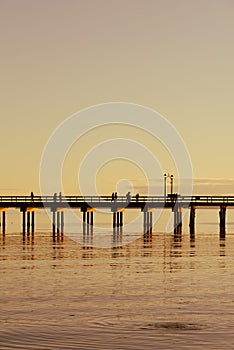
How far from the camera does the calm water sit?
17359 millimetres

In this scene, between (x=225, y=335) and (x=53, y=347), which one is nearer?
(x=53, y=347)

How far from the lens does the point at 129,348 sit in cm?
1639

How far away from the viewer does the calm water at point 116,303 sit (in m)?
17.4

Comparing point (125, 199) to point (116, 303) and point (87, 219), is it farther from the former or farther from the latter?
point (116, 303)

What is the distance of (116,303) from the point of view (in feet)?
74.8

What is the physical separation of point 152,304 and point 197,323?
11.4 ft

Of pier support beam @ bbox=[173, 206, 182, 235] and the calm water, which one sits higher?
the calm water

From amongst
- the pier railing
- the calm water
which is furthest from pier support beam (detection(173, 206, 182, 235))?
the calm water

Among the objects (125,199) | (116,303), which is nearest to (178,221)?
(125,199)

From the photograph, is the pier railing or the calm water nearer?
the calm water

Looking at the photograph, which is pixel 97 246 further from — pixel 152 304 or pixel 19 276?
pixel 152 304

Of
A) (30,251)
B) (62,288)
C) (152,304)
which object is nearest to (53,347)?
(152,304)

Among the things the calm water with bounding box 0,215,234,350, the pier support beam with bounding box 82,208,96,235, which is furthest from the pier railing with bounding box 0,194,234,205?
the calm water with bounding box 0,215,234,350

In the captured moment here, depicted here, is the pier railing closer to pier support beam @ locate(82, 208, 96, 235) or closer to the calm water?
pier support beam @ locate(82, 208, 96, 235)
